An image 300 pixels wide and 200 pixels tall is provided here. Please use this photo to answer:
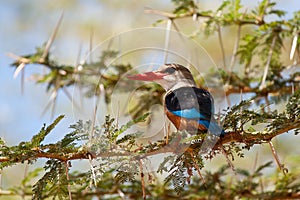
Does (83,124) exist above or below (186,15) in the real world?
below

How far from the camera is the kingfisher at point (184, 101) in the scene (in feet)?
8.96

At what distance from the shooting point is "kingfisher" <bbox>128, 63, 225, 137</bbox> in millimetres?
2732

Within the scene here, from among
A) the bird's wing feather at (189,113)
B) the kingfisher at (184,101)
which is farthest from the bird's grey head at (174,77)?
the bird's wing feather at (189,113)

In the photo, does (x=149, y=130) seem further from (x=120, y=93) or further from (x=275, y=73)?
(x=275, y=73)

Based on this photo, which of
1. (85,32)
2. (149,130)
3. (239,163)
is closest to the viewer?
(149,130)

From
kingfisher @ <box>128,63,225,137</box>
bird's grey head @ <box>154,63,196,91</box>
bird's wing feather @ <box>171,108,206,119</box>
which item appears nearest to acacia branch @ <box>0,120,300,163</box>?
kingfisher @ <box>128,63,225,137</box>

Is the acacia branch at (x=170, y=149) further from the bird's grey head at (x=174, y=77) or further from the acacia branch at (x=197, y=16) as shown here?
the acacia branch at (x=197, y=16)

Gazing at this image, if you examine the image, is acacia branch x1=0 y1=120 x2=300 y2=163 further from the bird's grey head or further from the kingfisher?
the bird's grey head

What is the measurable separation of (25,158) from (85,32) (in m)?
8.97

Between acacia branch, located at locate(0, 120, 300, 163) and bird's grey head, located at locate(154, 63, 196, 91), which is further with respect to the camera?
bird's grey head, located at locate(154, 63, 196, 91)

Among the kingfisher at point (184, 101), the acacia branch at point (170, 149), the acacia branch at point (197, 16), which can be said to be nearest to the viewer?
the acacia branch at point (170, 149)

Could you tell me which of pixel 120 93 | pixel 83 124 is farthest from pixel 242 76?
pixel 83 124

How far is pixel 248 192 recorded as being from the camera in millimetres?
2828

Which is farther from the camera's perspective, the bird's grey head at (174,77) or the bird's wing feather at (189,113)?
the bird's grey head at (174,77)
